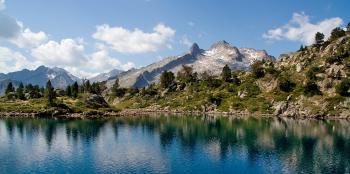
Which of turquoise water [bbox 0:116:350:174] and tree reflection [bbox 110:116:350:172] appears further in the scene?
tree reflection [bbox 110:116:350:172]

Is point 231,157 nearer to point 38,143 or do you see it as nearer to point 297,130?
point 38,143

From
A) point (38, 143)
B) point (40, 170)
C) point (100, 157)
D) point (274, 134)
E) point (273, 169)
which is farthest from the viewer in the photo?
point (274, 134)

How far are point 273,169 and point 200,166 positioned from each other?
1974 cm

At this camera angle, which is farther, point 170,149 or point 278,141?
point 278,141

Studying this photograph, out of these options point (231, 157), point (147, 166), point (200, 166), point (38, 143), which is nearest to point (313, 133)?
point (231, 157)

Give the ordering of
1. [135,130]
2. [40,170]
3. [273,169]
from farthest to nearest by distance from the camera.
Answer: [135,130], [273,169], [40,170]

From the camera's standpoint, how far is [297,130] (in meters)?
188

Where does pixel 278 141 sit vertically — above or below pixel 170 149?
below

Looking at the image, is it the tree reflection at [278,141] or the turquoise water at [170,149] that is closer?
the turquoise water at [170,149]

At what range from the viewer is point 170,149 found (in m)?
130

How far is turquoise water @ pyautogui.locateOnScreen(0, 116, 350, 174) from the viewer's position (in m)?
100

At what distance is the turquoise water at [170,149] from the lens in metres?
100

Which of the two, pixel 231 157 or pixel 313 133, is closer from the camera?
pixel 231 157

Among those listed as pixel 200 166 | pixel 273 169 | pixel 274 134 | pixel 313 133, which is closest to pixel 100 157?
pixel 200 166
